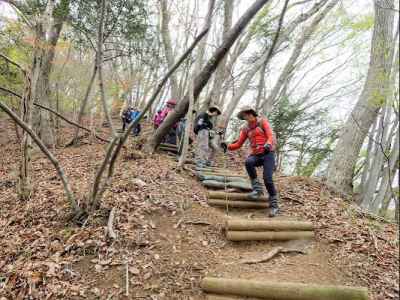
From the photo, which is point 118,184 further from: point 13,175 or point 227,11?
point 227,11

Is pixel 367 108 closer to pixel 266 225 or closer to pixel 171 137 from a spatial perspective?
pixel 266 225

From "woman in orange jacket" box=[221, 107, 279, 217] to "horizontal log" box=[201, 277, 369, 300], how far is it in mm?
1949

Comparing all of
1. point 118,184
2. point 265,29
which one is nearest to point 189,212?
point 118,184

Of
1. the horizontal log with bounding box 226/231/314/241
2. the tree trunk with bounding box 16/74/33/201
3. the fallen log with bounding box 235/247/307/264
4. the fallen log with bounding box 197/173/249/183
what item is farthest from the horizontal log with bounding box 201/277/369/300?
the tree trunk with bounding box 16/74/33/201

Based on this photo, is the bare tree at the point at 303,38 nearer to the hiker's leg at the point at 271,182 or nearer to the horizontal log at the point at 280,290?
the hiker's leg at the point at 271,182

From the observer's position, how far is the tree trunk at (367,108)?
234 inches

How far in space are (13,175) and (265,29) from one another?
11489mm

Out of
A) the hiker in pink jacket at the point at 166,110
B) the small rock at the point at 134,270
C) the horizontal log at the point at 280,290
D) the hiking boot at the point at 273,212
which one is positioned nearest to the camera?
the horizontal log at the point at 280,290

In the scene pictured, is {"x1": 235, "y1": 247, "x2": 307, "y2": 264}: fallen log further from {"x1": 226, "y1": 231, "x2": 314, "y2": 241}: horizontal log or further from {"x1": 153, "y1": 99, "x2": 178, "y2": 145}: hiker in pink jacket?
{"x1": 153, "y1": 99, "x2": 178, "y2": 145}: hiker in pink jacket

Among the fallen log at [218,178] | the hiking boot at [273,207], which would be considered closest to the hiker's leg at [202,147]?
the fallen log at [218,178]

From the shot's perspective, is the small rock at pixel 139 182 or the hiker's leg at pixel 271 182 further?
the small rock at pixel 139 182

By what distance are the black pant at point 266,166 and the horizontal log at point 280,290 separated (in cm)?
216

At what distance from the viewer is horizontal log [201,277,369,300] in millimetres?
2680

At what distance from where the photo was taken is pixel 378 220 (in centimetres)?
500
